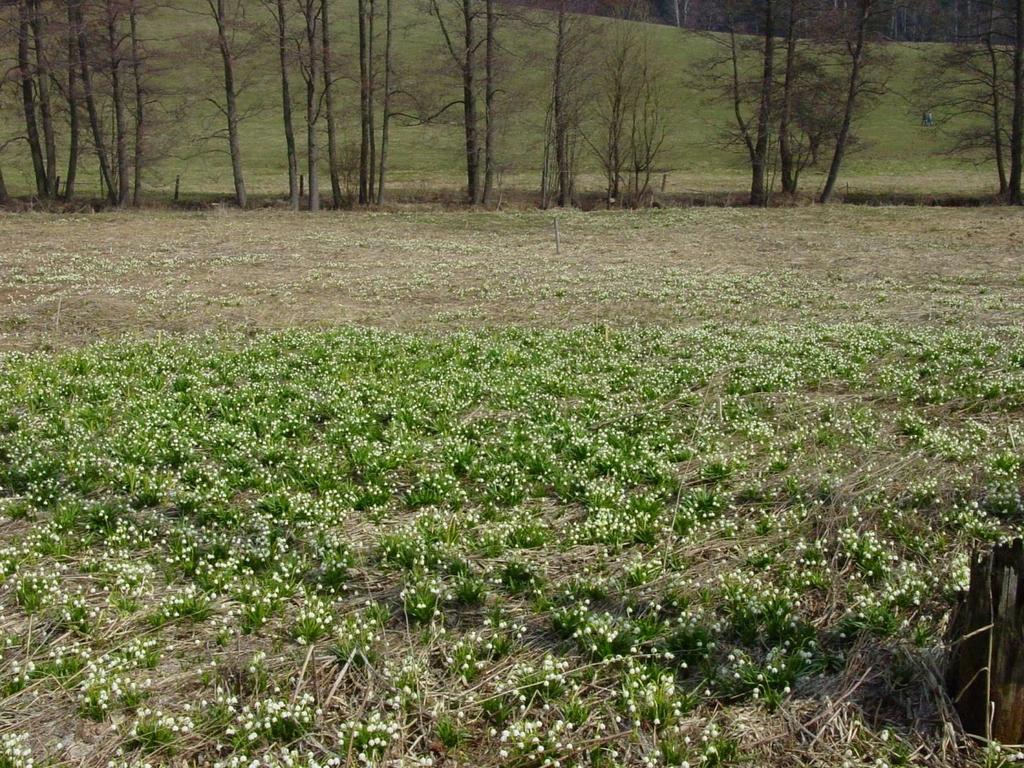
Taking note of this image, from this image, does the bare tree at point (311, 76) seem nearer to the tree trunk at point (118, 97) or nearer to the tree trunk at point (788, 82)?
the tree trunk at point (118, 97)

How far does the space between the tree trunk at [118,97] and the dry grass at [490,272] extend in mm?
8564

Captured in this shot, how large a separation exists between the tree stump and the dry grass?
1291 centimetres

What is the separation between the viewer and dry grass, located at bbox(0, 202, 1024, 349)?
1772 cm

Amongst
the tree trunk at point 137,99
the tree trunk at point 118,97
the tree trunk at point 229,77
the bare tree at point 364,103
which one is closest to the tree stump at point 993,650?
the tree trunk at point 229,77

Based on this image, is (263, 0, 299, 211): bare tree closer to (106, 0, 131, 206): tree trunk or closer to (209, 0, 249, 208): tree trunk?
(209, 0, 249, 208): tree trunk

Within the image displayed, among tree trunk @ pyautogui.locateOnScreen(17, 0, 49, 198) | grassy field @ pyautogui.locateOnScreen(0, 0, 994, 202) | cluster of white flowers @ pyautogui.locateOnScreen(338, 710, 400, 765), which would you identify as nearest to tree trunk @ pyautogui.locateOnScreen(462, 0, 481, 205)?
grassy field @ pyautogui.locateOnScreen(0, 0, 994, 202)

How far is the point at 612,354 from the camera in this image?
45.4 feet

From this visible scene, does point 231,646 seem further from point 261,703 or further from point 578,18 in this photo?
point 578,18

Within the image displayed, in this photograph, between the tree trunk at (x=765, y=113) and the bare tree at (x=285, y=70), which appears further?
the tree trunk at (x=765, y=113)

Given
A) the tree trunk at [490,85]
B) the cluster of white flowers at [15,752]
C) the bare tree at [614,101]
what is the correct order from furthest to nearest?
the bare tree at [614,101]
the tree trunk at [490,85]
the cluster of white flowers at [15,752]

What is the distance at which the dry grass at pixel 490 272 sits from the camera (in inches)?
698

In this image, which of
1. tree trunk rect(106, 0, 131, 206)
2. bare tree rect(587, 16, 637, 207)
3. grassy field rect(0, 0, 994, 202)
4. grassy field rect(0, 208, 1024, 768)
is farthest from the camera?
grassy field rect(0, 0, 994, 202)

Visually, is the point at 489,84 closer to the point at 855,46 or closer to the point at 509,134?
the point at 855,46

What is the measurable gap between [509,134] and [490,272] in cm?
5907
